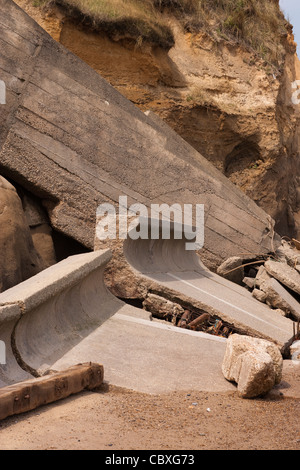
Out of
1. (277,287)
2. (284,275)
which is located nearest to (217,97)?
(284,275)

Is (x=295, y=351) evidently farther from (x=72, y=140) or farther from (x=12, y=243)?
(x=72, y=140)

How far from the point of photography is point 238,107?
1234 centimetres

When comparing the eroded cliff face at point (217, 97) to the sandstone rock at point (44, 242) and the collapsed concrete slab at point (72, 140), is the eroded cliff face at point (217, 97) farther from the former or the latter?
the sandstone rock at point (44, 242)

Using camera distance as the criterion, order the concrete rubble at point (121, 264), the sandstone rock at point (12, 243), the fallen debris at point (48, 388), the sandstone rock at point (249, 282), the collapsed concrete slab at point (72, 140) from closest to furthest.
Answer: the fallen debris at point (48, 388)
the concrete rubble at point (121, 264)
the sandstone rock at point (12, 243)
the collapsed concrete slab at point (72, 140)
the sandstone rock at point (249, 282)

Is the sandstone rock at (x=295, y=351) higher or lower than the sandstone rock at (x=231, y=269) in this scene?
lower

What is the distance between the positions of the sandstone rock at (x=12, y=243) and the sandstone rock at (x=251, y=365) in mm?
2042

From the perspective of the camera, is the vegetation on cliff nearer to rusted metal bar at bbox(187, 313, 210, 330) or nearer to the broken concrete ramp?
the broken concrete ramp

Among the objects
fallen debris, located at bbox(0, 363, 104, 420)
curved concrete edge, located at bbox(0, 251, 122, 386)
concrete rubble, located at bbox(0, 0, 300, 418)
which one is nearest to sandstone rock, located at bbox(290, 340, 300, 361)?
concrete rubble, located at bbox(0, 0, 300, 418)

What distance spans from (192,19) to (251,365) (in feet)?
35.1

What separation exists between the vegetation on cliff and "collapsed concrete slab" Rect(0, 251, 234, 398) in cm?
643

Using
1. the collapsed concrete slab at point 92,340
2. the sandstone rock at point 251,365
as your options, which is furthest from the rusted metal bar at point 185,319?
the sandstone rock at point 251,365

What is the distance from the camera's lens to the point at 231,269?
7.85 metres

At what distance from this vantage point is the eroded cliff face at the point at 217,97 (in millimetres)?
10719

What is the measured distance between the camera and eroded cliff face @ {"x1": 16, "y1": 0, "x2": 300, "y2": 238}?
10719 millimetres
